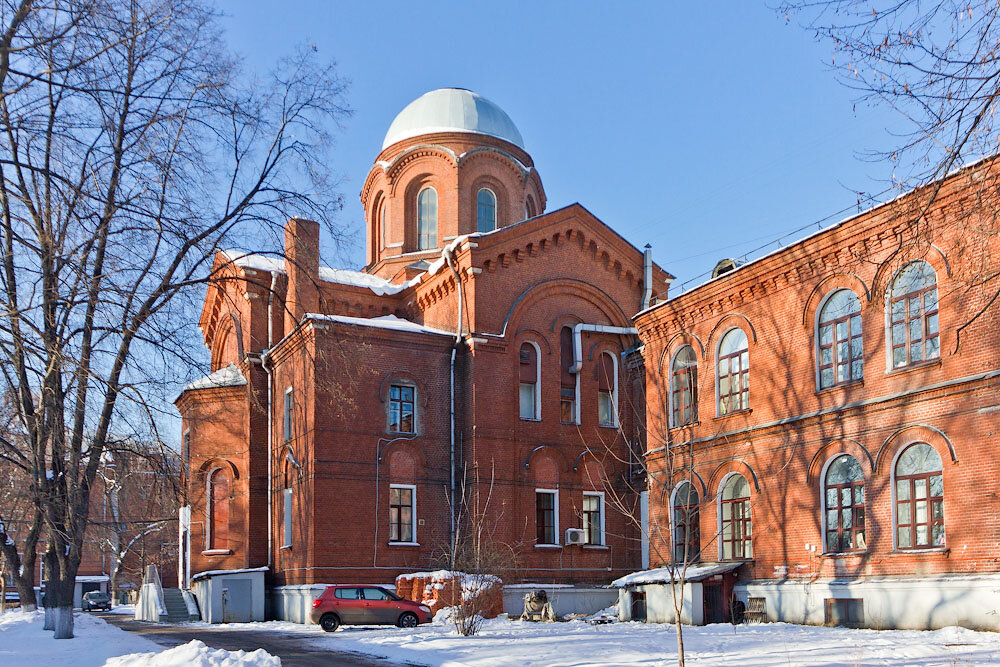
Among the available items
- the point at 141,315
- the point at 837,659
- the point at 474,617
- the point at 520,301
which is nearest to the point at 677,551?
the point at 474,617

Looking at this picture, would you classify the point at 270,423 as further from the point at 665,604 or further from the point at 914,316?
the point at 914,316

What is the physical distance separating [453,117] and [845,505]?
23.1 m

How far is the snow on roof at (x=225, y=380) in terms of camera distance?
3156 cm

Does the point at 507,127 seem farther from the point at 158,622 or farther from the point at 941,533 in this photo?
the point at 941,533

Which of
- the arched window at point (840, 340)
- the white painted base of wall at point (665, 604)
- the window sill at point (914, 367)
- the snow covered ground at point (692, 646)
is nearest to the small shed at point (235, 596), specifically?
the snow covered ground at point (692, 646)

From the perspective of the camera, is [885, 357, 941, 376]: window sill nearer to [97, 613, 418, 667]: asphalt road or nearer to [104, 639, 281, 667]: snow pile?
[97, 613, 418, 667]: asphalt road

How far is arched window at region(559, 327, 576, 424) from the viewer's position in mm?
30078

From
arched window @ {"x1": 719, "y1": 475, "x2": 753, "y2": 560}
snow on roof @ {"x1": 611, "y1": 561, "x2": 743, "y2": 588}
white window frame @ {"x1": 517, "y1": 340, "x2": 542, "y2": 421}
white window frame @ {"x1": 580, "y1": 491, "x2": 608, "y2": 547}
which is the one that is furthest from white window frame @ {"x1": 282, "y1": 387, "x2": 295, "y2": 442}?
arched window @ {"x1": 719, "y1": 475, "x2": 753, "y2": 560}

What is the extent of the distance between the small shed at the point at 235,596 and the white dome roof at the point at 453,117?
1742 cm

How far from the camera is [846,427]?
1962cm

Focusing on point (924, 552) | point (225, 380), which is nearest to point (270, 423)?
point (225, 380)

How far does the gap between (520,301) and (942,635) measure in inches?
636

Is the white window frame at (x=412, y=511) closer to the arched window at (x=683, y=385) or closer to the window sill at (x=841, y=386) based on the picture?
the arched window at (x=683, y=385)

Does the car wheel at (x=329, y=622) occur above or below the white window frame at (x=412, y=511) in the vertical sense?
below
